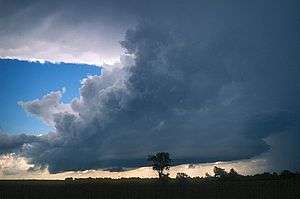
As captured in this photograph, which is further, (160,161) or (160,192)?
(160,161)

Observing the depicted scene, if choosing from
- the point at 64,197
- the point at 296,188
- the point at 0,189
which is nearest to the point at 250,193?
the point at 296,188

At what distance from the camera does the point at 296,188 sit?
86.2 metres

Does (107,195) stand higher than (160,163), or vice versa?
(160,163)

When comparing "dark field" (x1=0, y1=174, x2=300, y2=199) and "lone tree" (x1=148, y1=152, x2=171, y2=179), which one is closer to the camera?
"dark field" (x1=0, y1=174, x2=300, y2=199)

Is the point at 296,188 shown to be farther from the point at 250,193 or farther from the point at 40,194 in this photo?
the point at 40,194

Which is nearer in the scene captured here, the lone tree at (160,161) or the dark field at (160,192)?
the dark field at (160,192)

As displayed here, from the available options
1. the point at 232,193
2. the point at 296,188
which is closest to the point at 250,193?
the point at 232,193

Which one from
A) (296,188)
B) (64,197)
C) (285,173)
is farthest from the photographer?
(285,173)

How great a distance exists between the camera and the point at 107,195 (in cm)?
8150

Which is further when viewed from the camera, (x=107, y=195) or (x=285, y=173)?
(x=285, y=173)

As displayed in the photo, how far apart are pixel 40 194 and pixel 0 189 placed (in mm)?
12065

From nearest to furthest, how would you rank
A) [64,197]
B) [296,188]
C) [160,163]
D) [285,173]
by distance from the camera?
[64,197], [296,188], [285,173], [160,163]

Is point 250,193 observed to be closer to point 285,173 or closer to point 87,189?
point 87,189

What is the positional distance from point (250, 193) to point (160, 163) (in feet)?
282
